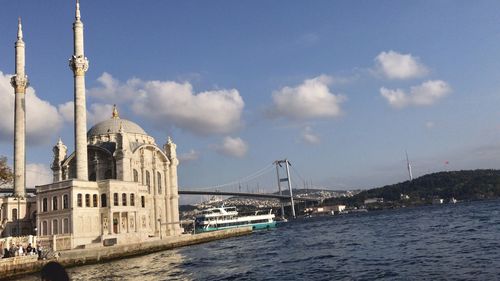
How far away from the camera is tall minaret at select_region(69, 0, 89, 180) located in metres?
44.2

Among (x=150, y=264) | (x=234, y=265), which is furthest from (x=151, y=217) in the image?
(x=234, y=265)

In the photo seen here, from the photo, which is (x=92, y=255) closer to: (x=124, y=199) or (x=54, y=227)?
(x=54, y=227)

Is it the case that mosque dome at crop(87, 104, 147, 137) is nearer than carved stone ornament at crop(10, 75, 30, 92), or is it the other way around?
carved stone ornament at crop(10, 75, 30, 92)

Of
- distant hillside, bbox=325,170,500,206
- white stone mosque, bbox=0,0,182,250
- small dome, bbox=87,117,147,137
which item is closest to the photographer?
white stone mosque, bbox=0,0,182,250

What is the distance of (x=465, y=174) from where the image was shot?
502ft

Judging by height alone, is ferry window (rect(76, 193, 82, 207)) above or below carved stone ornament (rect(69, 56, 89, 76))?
below

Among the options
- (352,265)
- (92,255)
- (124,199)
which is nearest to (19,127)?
(124,199)

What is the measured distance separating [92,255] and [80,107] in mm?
16825

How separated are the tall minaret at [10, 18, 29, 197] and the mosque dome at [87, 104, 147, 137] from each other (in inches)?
444

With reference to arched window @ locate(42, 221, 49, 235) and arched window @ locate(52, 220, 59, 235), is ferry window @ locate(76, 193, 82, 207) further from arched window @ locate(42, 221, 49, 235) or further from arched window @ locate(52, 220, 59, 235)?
arched window @ locate(42, 221, 49, 235)

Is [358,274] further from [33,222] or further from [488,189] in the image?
[488,189]

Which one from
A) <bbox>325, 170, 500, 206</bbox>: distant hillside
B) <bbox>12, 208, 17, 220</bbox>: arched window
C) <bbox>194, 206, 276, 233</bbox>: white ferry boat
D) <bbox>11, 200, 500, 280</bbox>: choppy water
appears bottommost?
<bbox>11, 200, 500, 280</bbox>: choppy water

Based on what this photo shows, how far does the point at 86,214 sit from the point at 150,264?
14413mm

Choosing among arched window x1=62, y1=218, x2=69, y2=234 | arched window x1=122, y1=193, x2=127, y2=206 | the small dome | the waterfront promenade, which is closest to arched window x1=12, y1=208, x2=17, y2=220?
arched window x1=62, y1=218, x2=69, y2=234
